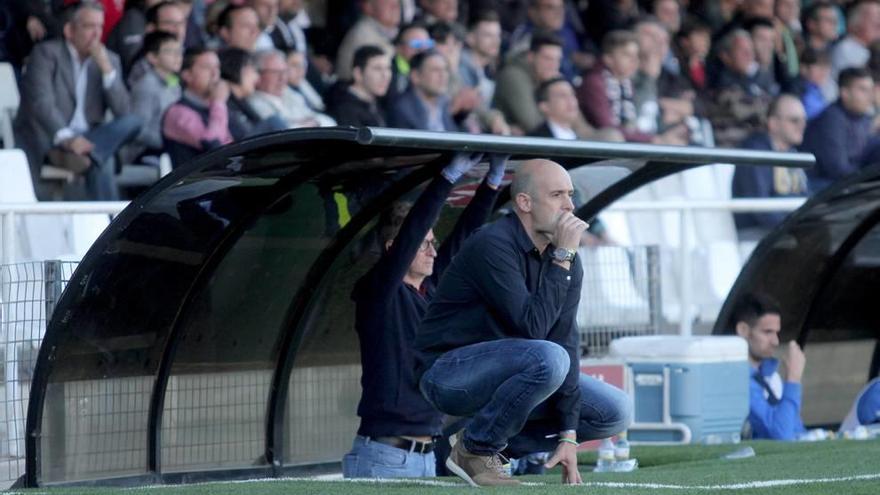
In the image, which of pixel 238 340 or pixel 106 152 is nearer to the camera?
pixel 238 340

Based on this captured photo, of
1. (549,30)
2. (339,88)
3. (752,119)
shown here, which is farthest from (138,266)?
(752,119)

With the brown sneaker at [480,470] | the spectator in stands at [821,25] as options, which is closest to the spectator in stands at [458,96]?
the spectator in stands at [821,25]

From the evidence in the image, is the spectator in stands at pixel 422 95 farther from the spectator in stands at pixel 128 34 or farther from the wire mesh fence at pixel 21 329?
the wire mesh fence at pixel 21 329

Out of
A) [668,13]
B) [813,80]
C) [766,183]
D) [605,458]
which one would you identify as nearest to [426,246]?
[605,458]

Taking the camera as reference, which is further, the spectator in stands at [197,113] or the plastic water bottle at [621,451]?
the spectator in stands at [197,113]

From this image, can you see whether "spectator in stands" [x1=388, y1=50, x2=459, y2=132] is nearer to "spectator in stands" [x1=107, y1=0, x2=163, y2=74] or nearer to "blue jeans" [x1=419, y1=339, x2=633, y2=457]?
"spectator in stands" [x1=107, y1=0, x2=163, y2=74]

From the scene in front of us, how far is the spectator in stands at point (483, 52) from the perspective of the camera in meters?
15.5

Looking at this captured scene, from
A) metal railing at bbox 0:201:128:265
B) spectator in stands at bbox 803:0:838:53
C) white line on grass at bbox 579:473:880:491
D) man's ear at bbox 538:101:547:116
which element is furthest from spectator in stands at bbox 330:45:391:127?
spectator in stands at bbox 803:0:838:53

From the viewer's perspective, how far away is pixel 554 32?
54.7 ft

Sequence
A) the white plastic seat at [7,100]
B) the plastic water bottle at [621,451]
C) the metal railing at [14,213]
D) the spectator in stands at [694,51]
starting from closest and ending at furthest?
the metal railing at [14,213] → the plastic water bottle at [621,451] → the white plastic seat at [7,100] → the spectator in stands at [694,51]

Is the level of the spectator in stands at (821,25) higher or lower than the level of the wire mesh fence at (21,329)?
higher

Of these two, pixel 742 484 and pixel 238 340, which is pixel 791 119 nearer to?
pixel 238 340

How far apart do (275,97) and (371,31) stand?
200cm

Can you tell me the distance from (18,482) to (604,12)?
36.6 feet
